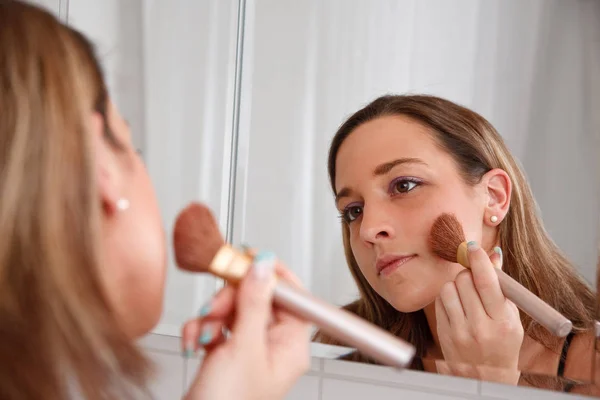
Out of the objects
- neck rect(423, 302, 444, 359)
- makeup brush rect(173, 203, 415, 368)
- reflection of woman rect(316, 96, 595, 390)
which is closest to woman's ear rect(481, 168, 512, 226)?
reflection of woman rect(316, 96, 595, 390)

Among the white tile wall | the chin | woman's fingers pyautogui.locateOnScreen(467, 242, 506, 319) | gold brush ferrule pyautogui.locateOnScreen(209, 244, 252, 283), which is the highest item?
gold brush ferrule pyautogui.locateOnScreen(209, 244, 252, 283)

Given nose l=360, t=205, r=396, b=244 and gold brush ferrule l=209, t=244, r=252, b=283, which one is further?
nose l=360, t=205, r=396, b=244

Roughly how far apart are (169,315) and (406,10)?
449mm

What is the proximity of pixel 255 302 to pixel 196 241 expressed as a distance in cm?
Result: 12

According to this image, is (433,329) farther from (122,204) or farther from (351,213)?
(122,204)

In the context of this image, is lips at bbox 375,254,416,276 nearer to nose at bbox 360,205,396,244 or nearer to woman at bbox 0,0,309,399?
nose at bbox 360,205,396,244

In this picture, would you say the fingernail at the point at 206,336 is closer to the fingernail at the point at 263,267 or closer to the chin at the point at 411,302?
the fingernail at the point at 263,267

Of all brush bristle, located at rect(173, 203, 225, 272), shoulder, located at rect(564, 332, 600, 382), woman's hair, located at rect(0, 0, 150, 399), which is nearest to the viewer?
woman's hair, located at rect(0, 0, 150, 399)

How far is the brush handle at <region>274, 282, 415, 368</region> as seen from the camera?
0.44 m

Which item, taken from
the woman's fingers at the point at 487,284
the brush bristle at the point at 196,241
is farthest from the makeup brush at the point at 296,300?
the woman's fingers at the point at 487,284

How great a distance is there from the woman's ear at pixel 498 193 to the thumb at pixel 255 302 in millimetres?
271

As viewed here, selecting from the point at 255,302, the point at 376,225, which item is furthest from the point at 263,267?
the point at 376,225

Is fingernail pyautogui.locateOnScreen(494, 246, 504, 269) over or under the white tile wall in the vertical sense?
over

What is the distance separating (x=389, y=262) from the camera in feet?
2.24
